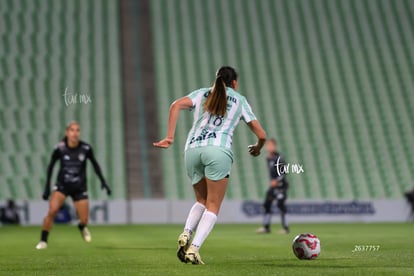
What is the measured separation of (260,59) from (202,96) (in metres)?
23.4

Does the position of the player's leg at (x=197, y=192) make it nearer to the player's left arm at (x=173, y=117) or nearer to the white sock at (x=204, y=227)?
the white sock at (x=204, y=227)

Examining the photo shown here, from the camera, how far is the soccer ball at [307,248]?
937 centimetres

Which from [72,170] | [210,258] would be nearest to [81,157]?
[72,170]

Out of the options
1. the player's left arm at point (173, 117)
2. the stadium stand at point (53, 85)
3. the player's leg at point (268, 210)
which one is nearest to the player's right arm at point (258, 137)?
the player's left arm at point (173, 117)

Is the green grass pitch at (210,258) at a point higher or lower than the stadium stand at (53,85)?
lower

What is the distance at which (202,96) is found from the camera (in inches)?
337

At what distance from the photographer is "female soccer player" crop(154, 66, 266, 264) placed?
27.2ft

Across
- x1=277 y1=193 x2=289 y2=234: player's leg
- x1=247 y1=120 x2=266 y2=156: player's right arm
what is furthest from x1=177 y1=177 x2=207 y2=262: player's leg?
x1=277 y1=193 x2=289 y2=234: player's leg

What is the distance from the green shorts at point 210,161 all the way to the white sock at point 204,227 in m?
0.37

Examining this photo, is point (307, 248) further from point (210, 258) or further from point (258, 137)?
point (258, 137)

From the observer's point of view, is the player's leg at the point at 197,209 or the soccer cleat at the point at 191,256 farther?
the player's leg at the point at 197,209

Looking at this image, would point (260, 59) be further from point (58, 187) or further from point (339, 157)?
point (58, 187)

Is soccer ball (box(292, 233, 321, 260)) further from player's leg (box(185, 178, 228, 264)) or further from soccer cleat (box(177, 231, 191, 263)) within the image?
soccer cleat (box(177, 231, 191, 263))

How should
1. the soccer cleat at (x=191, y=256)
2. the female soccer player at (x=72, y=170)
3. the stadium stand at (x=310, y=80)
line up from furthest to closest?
the stadium stand at (x=310, y=80)
the female soccer player at (x=72, y=170)
the soccer cleat at (x=191, y=256)
